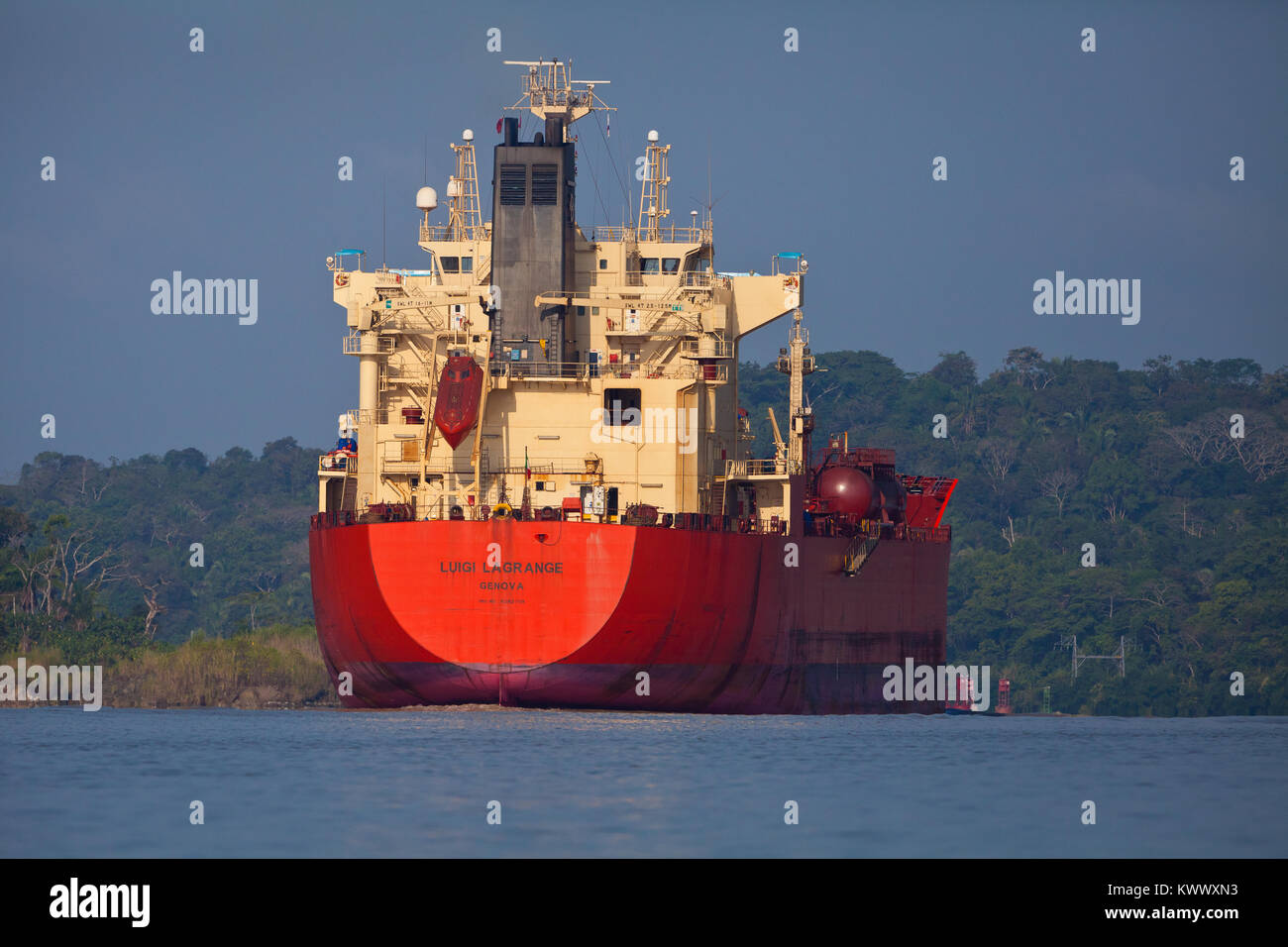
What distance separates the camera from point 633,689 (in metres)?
53.7

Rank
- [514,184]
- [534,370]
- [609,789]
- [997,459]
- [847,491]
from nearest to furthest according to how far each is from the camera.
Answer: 1. [609,789]
2. [534,370]
3. [514,184]
4. [847,491]
5. [997,459]

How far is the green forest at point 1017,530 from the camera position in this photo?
10325 cm

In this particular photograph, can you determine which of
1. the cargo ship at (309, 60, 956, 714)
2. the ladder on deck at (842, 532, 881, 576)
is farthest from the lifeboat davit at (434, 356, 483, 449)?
the ladder on deck at (842, 532, 881, 576)

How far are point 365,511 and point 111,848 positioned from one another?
90.0 feet

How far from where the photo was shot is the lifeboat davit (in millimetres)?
54781

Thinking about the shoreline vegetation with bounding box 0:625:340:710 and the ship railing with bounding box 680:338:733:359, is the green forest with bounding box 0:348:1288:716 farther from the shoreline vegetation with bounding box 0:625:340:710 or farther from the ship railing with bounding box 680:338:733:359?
the ship railing with bounding box 680:338:733:359

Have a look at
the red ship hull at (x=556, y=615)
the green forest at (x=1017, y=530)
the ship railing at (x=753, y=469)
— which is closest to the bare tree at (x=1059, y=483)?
the green forest at (x=1017, y=530)

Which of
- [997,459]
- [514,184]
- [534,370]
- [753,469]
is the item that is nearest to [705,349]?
[534,370]

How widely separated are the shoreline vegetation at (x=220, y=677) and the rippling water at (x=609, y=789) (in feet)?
56.2

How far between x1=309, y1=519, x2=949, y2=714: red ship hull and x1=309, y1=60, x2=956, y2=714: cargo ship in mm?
62

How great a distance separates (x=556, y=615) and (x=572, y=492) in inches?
232

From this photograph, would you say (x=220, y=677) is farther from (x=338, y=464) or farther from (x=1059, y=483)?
(x=1059, y=483)

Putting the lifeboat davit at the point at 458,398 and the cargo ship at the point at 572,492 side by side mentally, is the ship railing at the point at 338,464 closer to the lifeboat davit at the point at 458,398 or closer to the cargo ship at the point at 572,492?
Answer: the cargo ship at the point at 572,492

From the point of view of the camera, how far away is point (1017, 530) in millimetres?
144500
